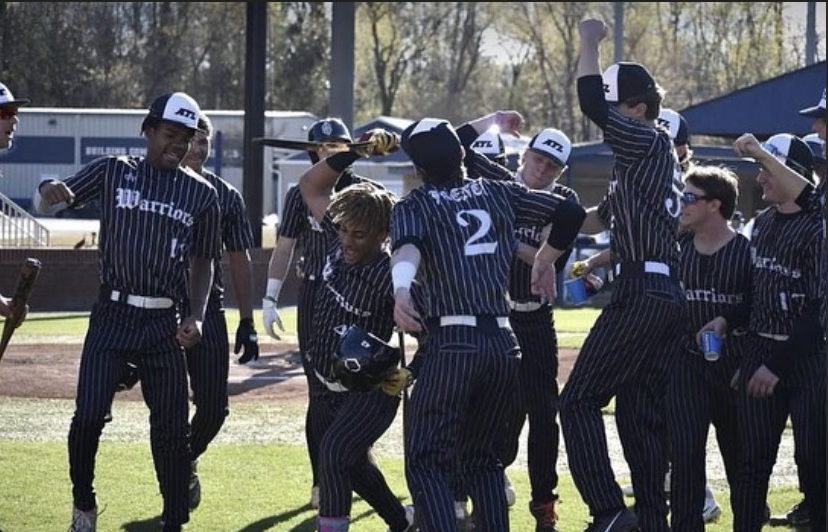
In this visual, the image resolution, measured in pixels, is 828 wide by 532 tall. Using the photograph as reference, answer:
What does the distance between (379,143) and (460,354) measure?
5.41 ft

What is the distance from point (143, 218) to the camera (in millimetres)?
7727

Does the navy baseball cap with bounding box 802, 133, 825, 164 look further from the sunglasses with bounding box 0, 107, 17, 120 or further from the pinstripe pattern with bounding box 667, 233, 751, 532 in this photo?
the sunglasses with bounding box 0, 107, 17, 120

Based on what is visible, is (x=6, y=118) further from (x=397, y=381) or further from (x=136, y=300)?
(x=397, y=381)

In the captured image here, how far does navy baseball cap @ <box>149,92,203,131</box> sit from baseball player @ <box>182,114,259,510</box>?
40 cm

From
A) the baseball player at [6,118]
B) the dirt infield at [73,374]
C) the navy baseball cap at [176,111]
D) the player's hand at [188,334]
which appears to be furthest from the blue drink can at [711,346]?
the dirt infield at [73,374]

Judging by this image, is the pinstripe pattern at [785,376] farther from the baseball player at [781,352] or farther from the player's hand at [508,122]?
the player's hand at [508,122]

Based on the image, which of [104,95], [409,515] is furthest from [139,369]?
[104,95]

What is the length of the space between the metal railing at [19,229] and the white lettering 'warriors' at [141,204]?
68.3 feet

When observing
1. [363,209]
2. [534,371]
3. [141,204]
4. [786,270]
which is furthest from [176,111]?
[786,270]

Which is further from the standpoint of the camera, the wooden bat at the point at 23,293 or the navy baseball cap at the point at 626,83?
the wooden bat at the point at 23,293

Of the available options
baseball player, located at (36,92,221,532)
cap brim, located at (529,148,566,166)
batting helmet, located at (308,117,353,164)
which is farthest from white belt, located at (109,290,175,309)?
cap brim, located at (529,148,566,166)

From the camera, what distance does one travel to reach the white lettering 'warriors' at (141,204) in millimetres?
7738

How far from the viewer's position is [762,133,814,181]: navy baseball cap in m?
8.13

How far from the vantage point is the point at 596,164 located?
29125mm
